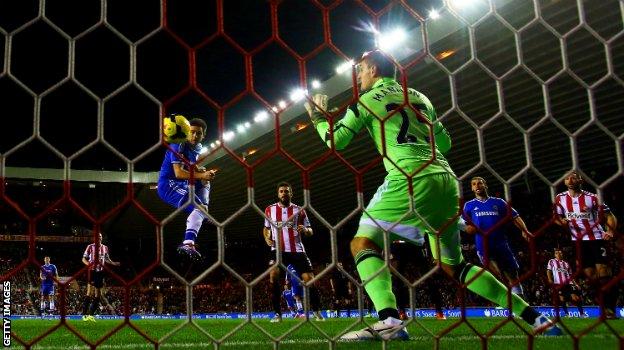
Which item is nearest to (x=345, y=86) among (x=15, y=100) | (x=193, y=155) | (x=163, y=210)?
(x=193, y=155)

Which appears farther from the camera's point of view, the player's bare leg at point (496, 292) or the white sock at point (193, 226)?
the white sock at point (193, 226)

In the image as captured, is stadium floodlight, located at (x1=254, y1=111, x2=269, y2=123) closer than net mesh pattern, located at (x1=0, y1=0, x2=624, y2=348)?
No

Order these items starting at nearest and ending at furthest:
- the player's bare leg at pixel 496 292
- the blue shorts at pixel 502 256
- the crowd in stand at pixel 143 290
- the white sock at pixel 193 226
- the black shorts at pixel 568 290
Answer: the player's bare leg at pixel 496 292 → the white sock at pixel 193 226 → the blue shorts at pixel 502 256 → the black shorts at pixel 568 290 → the crowd in stand at pixel 143 290

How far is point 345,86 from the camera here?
12.1 m

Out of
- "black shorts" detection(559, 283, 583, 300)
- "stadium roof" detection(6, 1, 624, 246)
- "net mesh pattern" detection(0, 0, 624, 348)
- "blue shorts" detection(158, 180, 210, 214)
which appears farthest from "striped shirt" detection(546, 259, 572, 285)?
"blue shorts" detection(158, 180, 210, 214)

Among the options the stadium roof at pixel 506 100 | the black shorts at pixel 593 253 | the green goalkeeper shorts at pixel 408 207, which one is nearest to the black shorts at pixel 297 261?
the stadium roof at pixel 506 100

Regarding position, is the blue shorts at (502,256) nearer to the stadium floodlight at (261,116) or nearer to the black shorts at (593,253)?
the black shorts at (593,253)

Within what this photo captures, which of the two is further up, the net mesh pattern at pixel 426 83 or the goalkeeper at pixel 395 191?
the net mesh pattern at pixel 426 83

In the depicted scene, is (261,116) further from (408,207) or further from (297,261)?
(408,207)

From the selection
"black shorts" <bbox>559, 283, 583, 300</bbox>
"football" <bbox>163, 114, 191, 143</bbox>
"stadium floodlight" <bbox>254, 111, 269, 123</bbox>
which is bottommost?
"black shorts" <bbox>559, 283, 583, 300</bbox>

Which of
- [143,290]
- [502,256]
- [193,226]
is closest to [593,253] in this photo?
[502,256]

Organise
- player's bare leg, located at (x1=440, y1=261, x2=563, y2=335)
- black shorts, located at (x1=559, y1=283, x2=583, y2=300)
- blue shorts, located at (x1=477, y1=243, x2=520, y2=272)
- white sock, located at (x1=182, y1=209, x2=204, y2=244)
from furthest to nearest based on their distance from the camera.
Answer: black shorts, located at (x1=559, y1=283, x2=583, y2=300)
blue shorts, located at (x1=477, y1=243, x2=520, y2=272)
white sock, located at (x1=182, y1=209, x2=204, y2=244)
player's bare leg, located at (x1=440, y1=261, x2=563, y2=335)

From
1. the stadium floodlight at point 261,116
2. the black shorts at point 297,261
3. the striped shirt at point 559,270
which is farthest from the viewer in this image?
the stadium floodlight at point 261,116

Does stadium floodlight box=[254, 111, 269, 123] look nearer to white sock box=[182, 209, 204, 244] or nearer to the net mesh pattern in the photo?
the net mesh pattern
